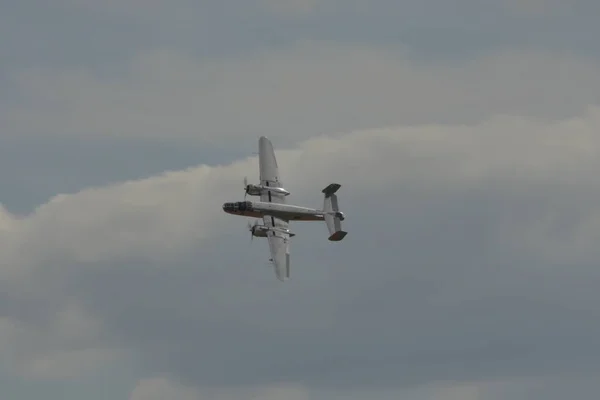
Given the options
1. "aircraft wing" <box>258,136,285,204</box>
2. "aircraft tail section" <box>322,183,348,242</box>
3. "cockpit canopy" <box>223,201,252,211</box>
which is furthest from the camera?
"aircraft wing" <box>258,136,285,204</box>

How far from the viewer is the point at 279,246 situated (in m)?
171

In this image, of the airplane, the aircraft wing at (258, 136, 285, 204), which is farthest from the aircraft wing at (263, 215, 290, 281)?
the aircraft wing at (258, 136, 285, 204)

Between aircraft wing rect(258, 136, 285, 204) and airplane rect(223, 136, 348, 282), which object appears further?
aircraft wing rect(258, 136, 285, 204)

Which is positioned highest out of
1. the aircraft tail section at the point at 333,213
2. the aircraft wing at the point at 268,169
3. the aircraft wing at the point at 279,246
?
the aircraft wing at the point at 268,169

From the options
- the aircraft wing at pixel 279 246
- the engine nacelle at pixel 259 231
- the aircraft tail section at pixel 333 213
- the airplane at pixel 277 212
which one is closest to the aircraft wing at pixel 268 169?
the airplane at pixel 277 212

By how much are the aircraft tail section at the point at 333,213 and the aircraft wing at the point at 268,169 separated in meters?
6.73

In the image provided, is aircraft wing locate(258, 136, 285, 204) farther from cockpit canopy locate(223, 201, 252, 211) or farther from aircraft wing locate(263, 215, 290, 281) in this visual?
aircraft wing locate(263, 215, 290, 281)

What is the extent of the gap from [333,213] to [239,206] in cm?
1398

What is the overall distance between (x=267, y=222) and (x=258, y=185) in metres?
9.66

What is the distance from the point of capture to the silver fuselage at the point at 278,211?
583 ft

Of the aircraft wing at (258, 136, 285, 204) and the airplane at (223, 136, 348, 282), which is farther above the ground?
the aircraft wing at (258, 136, 285, 204)

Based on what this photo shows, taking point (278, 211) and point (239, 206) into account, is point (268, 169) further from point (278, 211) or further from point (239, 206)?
point (278, 211)

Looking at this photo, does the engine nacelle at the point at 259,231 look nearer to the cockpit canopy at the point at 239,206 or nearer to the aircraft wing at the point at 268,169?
the cockpit canopy at the point at 239,206

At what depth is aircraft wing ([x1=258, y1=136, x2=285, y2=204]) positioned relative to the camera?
182m
